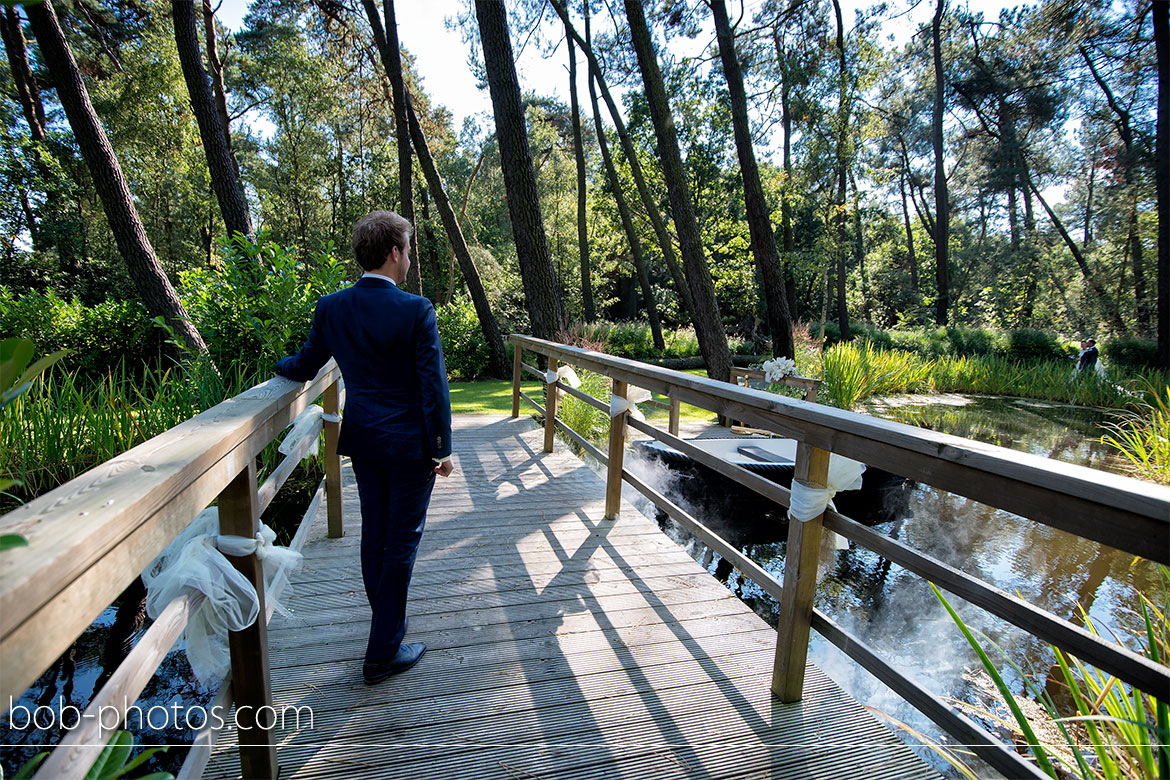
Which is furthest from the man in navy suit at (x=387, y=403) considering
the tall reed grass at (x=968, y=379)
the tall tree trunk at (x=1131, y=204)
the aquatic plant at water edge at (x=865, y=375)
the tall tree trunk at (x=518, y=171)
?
the tall tree trunk at (x=1131, y=204)

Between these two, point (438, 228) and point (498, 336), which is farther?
point (438, 228)

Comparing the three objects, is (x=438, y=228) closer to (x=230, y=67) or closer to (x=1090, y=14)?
(x=230, y=67)

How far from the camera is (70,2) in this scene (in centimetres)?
1166

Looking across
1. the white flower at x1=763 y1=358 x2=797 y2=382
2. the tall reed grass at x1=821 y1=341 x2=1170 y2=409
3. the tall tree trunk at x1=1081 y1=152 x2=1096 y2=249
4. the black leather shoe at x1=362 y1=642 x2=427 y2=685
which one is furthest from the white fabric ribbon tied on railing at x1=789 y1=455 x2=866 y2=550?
the tall tree trunk at x1=1081 y1=152 x2=1096 y2=249

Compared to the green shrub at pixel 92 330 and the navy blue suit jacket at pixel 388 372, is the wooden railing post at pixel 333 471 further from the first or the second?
the green shrub at pixel 92 330

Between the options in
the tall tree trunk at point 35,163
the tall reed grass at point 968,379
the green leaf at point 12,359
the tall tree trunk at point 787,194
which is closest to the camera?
the green leaf at point 12,359

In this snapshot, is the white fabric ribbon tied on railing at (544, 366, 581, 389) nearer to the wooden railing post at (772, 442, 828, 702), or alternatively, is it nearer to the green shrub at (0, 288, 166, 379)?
the wooden railing post at (772, 442, 828, 702)

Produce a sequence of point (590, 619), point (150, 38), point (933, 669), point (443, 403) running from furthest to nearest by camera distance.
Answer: point (150, 38)
point (933, 669)
point (590, 619)
point (443, 403)

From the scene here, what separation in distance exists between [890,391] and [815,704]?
10780 millimetres

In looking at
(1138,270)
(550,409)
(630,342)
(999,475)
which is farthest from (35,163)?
(1138,270)

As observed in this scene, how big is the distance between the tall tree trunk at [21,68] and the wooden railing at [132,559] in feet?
48.2

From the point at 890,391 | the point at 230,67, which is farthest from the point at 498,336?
the point at 230,67

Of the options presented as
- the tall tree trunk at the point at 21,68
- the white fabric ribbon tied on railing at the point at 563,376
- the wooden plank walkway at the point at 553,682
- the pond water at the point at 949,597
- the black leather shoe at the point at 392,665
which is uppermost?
the tall tree trunk at the point at 21,68

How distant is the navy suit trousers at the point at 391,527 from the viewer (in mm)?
1920
